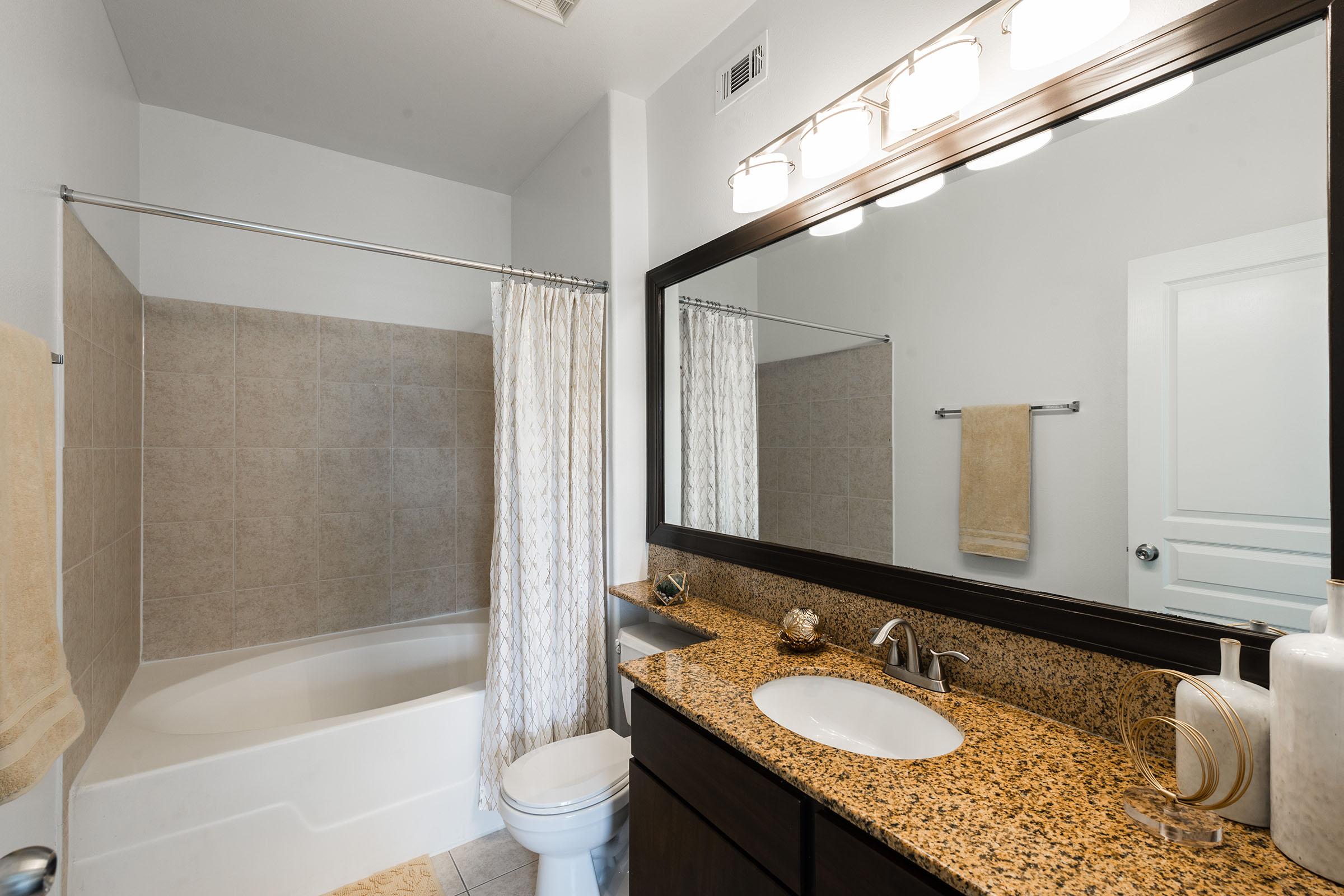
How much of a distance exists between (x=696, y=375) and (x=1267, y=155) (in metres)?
1.46

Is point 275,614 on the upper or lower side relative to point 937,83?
lower

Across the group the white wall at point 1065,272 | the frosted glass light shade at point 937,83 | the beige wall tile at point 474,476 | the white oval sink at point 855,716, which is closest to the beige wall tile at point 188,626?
the beige wall tile at point 474,476

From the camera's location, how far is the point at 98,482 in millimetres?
1735

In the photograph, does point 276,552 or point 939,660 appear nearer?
point 939,660

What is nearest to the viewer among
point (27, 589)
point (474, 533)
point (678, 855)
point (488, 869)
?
point (27, 589)

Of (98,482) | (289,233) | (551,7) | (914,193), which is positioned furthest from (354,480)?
(914,193)

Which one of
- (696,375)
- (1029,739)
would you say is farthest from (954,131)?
(1029,739)

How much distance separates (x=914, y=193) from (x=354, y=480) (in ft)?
8.42

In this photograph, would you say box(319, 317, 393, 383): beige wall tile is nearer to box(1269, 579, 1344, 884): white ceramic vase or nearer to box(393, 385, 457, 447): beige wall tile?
box(393, 385, 457, 447): beige wall tile

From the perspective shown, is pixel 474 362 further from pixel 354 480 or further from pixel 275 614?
pixel 275 614

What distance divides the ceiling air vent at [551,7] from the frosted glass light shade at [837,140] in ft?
3.15

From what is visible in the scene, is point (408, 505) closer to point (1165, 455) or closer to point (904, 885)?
point (904, 885)

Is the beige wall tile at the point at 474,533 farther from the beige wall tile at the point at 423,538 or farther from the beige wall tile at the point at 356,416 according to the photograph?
the beige wall tile at the point at 356,416

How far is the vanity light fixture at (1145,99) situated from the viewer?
949 millimetres
